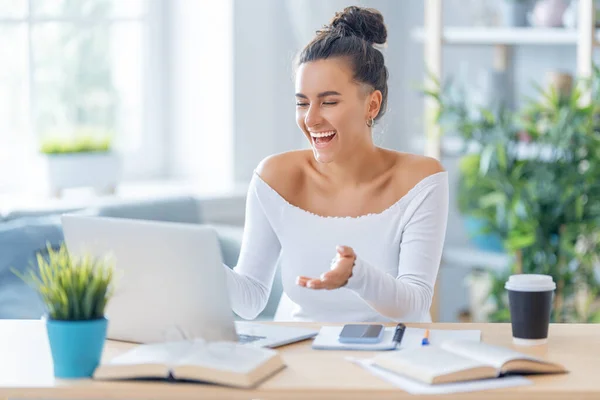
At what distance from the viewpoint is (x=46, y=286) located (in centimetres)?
155

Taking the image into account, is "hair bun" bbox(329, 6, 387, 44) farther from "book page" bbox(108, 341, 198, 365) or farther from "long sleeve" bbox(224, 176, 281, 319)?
"book page" bbox(108, 341, 198, 365)

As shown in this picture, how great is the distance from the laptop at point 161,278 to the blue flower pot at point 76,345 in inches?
5.7

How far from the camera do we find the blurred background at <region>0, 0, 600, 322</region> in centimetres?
346

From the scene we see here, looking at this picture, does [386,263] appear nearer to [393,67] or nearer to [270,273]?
[270,273]

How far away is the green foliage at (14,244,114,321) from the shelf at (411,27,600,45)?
8.41 ft

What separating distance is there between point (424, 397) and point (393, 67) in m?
3.13

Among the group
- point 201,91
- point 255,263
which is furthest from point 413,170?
point 201,91

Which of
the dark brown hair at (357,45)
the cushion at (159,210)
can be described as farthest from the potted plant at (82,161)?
the dark brown hair at (357,45)

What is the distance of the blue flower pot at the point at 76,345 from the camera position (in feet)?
4.98

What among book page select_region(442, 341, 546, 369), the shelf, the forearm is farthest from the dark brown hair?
the shelf

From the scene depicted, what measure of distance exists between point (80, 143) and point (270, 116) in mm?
790

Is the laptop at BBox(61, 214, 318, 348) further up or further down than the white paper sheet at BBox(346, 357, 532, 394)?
further up

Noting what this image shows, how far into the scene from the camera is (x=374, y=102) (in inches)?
92.0

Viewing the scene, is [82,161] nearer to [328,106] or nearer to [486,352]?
[328,106]
